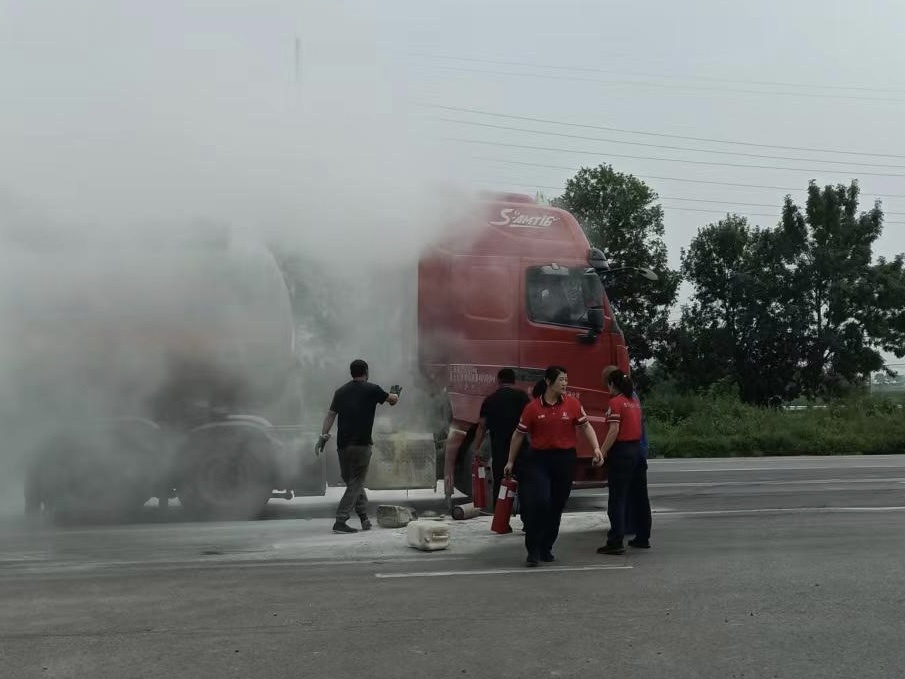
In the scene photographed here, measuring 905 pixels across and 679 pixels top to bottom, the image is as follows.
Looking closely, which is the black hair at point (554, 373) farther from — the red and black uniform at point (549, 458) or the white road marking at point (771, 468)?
the white road marking at point (771, 468)

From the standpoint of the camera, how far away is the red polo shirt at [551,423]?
8.88 m

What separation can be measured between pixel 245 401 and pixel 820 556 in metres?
5.95

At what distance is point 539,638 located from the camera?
605 centimetres

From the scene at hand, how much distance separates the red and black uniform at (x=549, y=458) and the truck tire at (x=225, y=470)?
3.55m

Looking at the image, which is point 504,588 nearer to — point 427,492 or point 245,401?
point 245,401

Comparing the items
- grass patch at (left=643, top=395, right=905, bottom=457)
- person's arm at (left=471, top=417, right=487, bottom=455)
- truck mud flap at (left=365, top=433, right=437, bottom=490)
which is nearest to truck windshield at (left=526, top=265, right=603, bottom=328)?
truck mud flap at (left=365, top=433, right=437, bottom=490)

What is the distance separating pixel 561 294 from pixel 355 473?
3.62 metres

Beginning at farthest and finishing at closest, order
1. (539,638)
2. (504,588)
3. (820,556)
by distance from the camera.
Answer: (820,556) → (504,588) → (539,638)

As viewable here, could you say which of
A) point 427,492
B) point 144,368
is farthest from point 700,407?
point 144,368

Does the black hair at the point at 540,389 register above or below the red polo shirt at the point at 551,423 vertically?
above

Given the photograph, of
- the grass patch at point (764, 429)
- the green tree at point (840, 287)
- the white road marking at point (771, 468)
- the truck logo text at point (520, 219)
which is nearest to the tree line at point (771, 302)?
the green tree at point (840, 287)

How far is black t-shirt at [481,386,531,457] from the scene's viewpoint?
10422 millimetres

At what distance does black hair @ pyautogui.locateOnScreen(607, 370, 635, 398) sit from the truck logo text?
3.62 meters

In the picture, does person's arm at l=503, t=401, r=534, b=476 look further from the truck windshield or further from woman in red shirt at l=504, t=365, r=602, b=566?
the truck windshield
